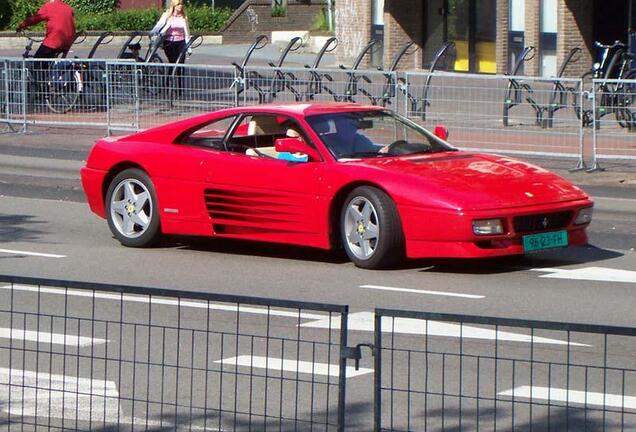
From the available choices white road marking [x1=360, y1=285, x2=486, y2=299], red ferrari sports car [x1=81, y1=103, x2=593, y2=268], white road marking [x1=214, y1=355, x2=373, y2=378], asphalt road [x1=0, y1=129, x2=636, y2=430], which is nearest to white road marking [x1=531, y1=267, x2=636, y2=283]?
asphalt road [x1=0, y1=129, x2=636, y2=430]

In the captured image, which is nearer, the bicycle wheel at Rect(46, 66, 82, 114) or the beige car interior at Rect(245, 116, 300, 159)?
the beige car interior at Rect(245, 116, 300, 159)

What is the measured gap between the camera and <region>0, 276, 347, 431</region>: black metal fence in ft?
18.6

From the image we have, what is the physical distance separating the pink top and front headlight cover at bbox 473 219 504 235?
17.2 m

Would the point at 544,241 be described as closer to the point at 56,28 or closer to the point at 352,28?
the point at 56,28

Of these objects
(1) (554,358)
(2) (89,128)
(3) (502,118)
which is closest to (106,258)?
(1) (554,358)

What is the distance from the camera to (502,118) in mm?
18281

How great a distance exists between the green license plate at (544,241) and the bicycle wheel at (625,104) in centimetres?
613

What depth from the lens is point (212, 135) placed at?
12.5 meters

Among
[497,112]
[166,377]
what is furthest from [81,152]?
[166,377]

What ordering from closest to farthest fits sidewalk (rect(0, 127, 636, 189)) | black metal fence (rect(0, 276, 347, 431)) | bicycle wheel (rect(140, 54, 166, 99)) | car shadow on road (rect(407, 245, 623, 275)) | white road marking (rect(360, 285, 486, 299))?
1. black metal fence (rect(0, 276, 347, 431))
2. white road marking (rect(360, 285, 486, 299))
3. car shadow on road (rect(407, 245, 623, 275))
4. sidewalk (rect(0, 127, 636, 189))
5. bicycle wheel (rect(140, 54, 166, 99))

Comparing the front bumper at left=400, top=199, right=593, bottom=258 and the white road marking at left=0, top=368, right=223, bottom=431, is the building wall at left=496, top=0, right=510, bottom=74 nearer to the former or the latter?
the front bumper at left=400, top=199, right=593, bottom=258

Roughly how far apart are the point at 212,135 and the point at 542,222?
10.4ft

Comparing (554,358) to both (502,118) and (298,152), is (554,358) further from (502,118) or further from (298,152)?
(502,118)

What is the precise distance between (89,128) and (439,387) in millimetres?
16095
